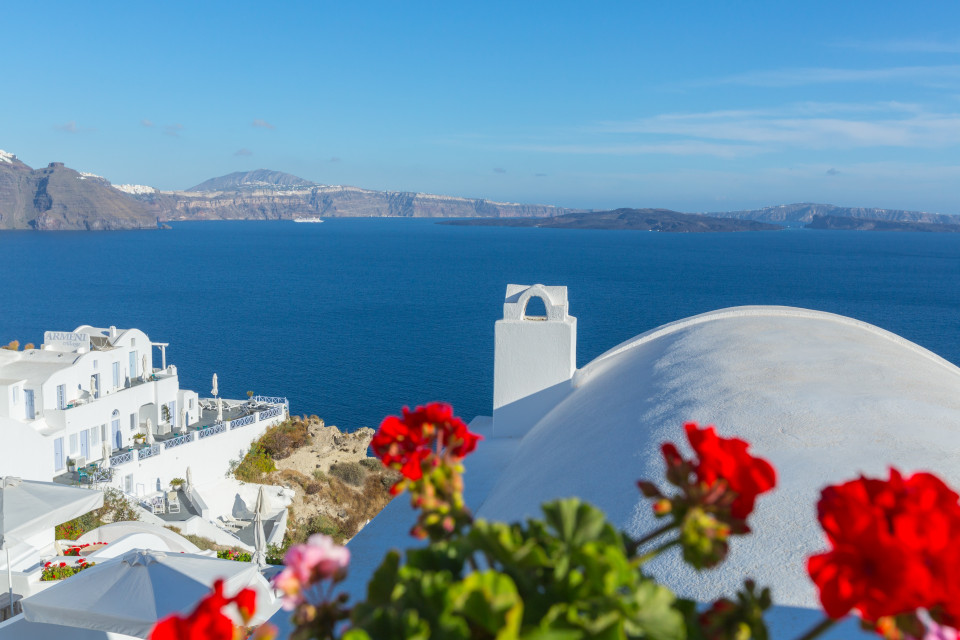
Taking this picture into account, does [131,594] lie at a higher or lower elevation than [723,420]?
lower

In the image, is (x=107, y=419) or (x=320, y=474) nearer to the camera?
(x=107, y=419)

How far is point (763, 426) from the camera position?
5.32 meters

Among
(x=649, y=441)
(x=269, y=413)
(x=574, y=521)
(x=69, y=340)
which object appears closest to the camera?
(x=574, y=521)

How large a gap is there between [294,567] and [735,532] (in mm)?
863

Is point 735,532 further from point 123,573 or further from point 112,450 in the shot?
point 112,450

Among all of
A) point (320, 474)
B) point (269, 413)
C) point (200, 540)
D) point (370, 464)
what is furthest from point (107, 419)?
point (370, 464)

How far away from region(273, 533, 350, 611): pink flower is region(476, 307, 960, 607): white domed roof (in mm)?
2747

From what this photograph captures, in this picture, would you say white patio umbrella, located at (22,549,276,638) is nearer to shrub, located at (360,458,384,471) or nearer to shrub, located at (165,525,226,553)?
shrub, located at (165,525,226,553)

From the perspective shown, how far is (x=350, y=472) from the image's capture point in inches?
1094

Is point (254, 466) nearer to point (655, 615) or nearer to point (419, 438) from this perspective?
point (419, 438)

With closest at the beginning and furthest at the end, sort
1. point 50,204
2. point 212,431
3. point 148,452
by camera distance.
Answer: point 148,452, point 212,431, point 50,204

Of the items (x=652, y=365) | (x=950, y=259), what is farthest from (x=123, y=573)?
(x=950, y=259)

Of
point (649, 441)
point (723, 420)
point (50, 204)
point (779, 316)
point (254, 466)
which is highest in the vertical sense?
point (50, 204)

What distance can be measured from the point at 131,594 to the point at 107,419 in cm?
1860
